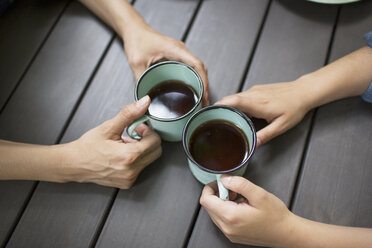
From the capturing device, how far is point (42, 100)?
968mm

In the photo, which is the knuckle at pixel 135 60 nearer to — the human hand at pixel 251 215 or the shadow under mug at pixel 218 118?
the shadow under mug at pixel 218 118

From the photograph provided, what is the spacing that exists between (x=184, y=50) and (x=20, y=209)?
623 millimetres

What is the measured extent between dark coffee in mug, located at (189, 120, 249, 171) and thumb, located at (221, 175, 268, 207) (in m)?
0.07

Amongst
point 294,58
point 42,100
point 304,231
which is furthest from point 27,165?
point 294,58

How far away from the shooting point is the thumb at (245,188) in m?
0.66

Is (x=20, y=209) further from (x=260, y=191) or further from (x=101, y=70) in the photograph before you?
(x=260, y=191)

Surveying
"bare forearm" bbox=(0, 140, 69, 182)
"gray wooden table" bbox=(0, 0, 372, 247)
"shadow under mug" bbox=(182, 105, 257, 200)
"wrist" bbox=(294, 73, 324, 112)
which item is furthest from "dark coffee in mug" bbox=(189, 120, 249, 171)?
"bare forearm" bbox=(0, 140, 69, 182)

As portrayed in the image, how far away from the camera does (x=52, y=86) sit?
0.99m

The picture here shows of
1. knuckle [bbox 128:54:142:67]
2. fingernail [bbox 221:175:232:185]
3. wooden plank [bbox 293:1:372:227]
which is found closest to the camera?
fingernail [bbox 221:175:232:185]

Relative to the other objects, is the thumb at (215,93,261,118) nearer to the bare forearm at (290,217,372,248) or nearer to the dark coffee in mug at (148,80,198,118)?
the dark coffee in mug at (148,80,198,118)

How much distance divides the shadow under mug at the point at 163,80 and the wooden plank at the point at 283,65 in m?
0.21

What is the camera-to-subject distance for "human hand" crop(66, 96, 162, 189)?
31.3 inches

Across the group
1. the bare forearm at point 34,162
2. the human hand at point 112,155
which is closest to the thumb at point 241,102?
the human hand at point 112,155

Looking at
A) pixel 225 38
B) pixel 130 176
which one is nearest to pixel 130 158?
pixel 130 176
